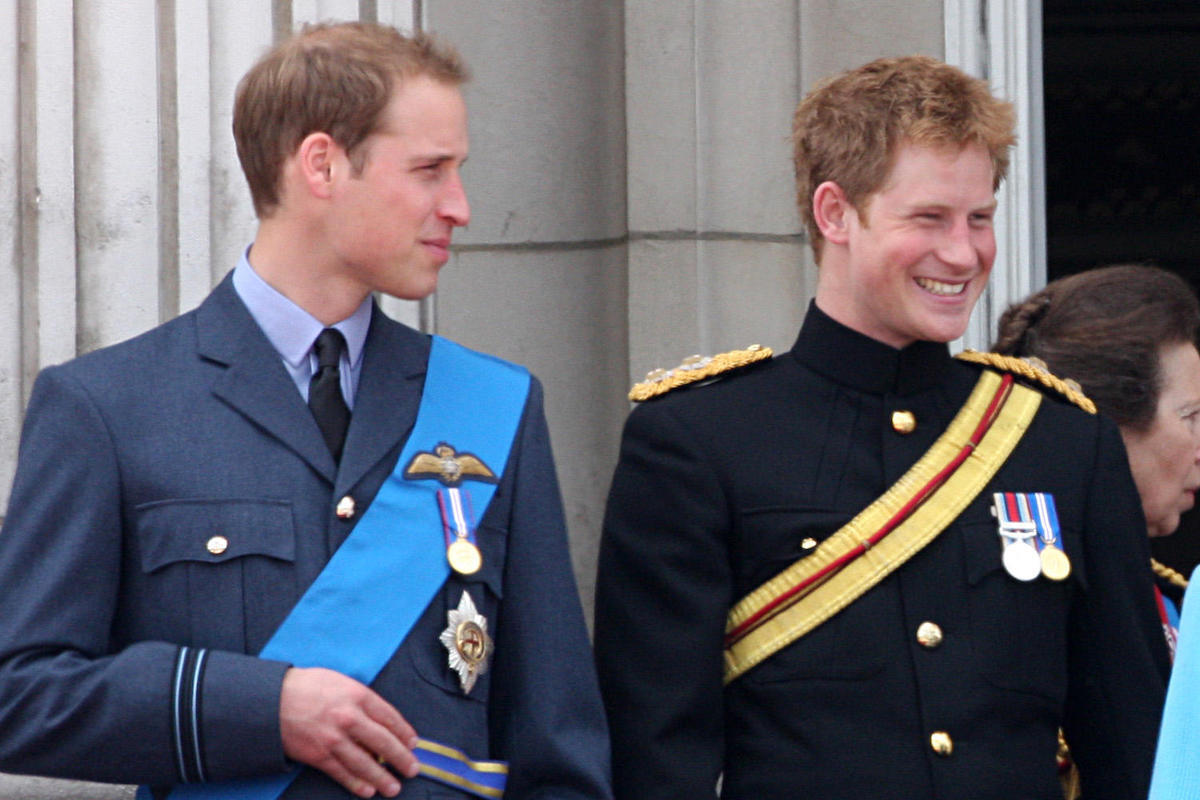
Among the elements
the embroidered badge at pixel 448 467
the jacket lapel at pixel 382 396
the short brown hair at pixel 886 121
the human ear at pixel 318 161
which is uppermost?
the short brown hair at pixel 886 121

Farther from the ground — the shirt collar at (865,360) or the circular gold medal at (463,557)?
the shirt collar at (865,360)

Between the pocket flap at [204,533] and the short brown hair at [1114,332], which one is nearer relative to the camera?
the pocket flap at [204,533]

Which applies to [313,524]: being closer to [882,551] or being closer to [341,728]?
[341,728]

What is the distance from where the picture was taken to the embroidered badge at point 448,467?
8.57ft

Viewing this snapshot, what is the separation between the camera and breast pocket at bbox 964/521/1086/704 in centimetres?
273

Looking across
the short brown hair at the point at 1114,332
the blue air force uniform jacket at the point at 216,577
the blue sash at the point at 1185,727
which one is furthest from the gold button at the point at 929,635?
the blue sash at the point at 1185,727

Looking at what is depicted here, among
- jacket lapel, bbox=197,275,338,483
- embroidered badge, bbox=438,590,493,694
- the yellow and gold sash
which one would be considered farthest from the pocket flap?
the yellow and gold sash

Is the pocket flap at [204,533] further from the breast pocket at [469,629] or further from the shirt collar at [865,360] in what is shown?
the shirt collar at [865,360]

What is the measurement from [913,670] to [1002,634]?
0.43 ft

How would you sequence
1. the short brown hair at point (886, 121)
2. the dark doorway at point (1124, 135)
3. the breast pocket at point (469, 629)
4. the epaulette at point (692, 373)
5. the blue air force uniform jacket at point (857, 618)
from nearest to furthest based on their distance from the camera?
1. the breast pocket at point (469, 629)
2. the blue air force uniform jacket at point (857, 618)
3. the short brown hair at point (886, 121)
4. the epaulette at point (692, 373)
5. the dark doorway at point (1124, 135)

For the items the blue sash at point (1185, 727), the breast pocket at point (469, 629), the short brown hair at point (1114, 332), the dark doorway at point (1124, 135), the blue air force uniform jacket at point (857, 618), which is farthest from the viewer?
the dark doorway at point (1124, 135)

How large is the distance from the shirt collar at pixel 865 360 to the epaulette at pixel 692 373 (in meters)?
0.08

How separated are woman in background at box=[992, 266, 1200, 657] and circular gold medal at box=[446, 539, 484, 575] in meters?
1.12

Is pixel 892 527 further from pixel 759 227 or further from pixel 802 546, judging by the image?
pixel 759 227
